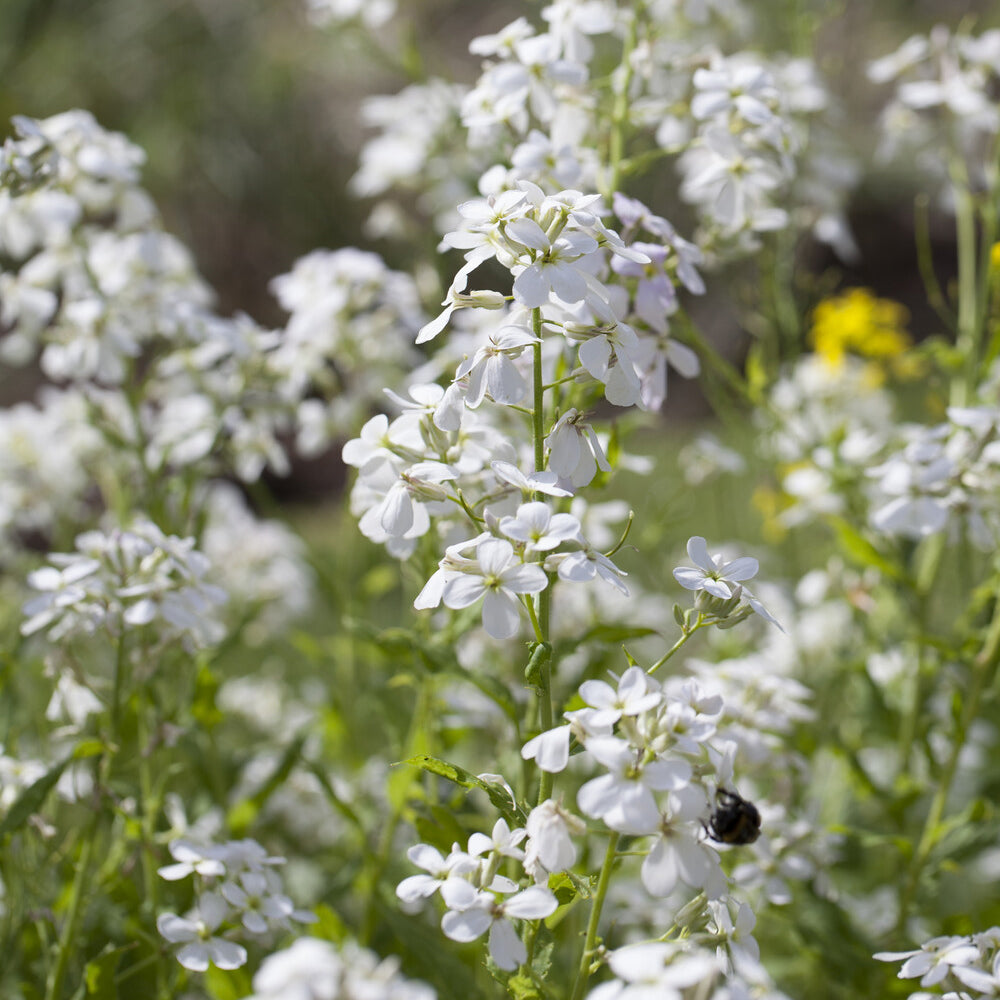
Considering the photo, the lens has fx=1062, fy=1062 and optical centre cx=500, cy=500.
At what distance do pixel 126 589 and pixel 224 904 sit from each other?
0.49 metres

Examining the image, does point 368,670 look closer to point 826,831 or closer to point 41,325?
point 41,325

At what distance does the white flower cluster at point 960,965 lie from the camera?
1.23m

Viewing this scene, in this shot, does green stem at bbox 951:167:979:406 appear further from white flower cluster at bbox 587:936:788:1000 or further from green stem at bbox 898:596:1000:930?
white flower cluster at bbox 587:936:788:1000

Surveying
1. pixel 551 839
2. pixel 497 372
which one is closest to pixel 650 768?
pixel 551 839

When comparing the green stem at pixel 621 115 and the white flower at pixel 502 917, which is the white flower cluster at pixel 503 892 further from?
the green stem at pixel 621 115

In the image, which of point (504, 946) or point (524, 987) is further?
point (524, 987)

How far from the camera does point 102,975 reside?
1.57 meters

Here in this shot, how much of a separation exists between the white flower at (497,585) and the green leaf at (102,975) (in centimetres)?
84

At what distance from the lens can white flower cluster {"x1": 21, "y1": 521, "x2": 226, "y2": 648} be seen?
5.29 feet

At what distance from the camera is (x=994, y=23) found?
398 inches

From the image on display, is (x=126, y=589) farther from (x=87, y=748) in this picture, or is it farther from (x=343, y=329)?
(x=343, y=329)

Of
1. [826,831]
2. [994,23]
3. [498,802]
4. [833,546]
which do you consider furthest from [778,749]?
[994,23]

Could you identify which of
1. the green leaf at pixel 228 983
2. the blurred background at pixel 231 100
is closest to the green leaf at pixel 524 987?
the green leaf at pixel 228 983

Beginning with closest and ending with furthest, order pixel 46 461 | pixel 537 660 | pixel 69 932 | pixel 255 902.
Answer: pixel 537 660
pixel 255 902
pixel 69 932
pixel 46 461
